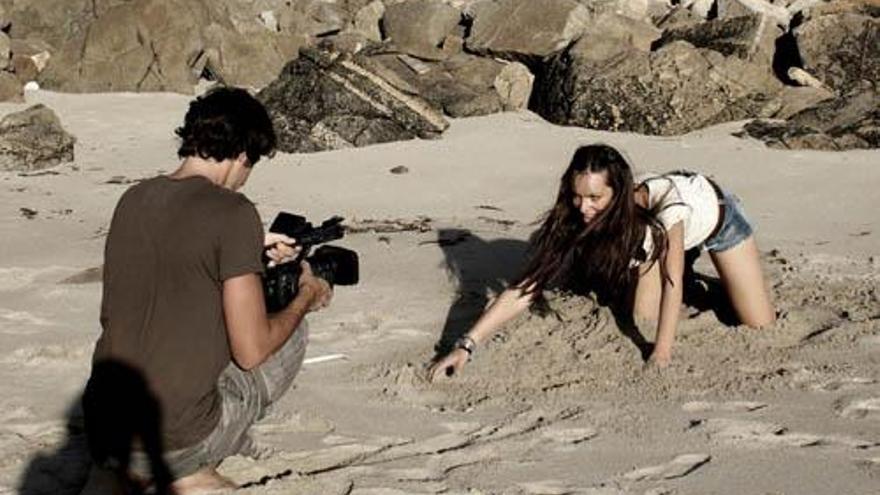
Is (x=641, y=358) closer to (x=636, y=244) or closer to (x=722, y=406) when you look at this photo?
(x=636, y=244)

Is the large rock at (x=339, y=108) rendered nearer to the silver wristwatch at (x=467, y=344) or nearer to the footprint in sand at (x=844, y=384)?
the silver wristwatch at (x=467, y=344)

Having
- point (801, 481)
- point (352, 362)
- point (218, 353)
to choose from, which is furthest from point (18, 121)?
point (801, 481)

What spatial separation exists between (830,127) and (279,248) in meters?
7.05

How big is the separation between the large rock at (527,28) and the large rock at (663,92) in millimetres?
1433

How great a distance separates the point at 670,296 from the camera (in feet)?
16.4

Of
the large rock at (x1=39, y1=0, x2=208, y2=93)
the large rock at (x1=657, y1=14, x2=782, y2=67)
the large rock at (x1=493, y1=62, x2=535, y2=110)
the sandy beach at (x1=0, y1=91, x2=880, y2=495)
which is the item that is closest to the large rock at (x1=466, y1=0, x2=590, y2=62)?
the large rock at (x1=493, y1=62, x2=535, y2=110)

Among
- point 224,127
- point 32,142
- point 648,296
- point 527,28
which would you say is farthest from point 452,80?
point 224,127

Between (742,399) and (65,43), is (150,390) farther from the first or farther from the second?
(65,43)

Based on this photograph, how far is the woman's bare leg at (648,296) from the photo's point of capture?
5.52m

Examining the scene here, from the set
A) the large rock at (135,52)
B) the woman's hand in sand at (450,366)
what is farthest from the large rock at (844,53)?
the woman's hand in sand at (450,366)

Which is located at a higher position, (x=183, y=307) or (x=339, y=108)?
(x=183, y=307)

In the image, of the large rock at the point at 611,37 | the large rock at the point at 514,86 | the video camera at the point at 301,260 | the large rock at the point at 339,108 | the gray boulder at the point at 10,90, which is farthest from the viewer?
the gray boulder at the point at 10,90

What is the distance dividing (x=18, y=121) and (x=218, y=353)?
732 cm

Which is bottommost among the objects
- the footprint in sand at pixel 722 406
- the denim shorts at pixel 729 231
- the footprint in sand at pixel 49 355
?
the footprint in sand at pixel 49 355
